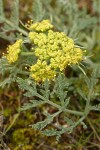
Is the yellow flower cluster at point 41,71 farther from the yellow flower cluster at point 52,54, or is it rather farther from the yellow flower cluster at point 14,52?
the yellow flower cluster at point 14,52

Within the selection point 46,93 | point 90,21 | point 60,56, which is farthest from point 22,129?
point 90,21

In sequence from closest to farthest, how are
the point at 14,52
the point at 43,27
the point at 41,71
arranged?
the point at 41,71 → the point at 14,52 → the point at 43,27

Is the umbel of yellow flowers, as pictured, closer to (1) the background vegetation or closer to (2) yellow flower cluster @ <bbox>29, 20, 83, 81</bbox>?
(2) yellow flower cluster @ <bbox>29, 20, 83, 81</bbox>

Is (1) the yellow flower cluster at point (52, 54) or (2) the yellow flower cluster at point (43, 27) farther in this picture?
(2) the yellow flower cluster at point (43, 27)

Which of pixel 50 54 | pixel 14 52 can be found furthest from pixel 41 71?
pixel 14 52

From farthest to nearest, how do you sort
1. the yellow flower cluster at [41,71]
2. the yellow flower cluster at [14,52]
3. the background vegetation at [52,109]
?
the background vegetation at [52,109] → the yellow flower cluster at [14,52] → the yellow flower cluster at [41,71]

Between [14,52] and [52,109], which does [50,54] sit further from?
[52,109]

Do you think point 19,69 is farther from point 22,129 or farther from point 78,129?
point 78,129

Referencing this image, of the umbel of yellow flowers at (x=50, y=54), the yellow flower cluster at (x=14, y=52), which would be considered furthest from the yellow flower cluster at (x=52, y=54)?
the yellow flower cluster at (x=14, y=52)
